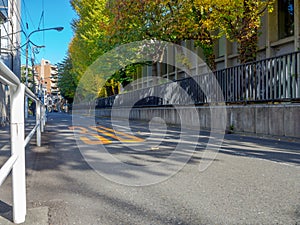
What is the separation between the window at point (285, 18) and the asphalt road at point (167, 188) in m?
10.1

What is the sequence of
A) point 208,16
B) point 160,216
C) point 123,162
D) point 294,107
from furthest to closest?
point 208,16 → point 294,107 → point 123,162 → point 160,216

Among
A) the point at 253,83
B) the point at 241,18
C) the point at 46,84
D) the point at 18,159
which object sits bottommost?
the point at 18,159

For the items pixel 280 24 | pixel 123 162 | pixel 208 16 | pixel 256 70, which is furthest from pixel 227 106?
pixel 123 162

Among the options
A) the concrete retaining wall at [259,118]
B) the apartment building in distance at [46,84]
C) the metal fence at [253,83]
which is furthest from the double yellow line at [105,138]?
the apartment building in distance at [46,84]

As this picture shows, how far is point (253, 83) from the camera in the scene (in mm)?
10992

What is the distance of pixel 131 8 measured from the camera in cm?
1535

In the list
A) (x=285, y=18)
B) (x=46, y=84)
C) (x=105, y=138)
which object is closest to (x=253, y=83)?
(x=105, y=138)

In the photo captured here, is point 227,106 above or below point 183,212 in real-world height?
above

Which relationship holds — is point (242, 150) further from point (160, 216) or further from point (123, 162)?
point (160, 216)

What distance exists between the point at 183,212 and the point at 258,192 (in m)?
1.08

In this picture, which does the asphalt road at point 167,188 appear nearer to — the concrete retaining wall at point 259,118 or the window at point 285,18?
the concrete retaining wall at point 259,118

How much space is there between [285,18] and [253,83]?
20.1 feet

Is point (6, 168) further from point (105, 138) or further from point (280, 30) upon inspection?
point (280, 30)

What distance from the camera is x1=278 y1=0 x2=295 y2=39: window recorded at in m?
14.6
